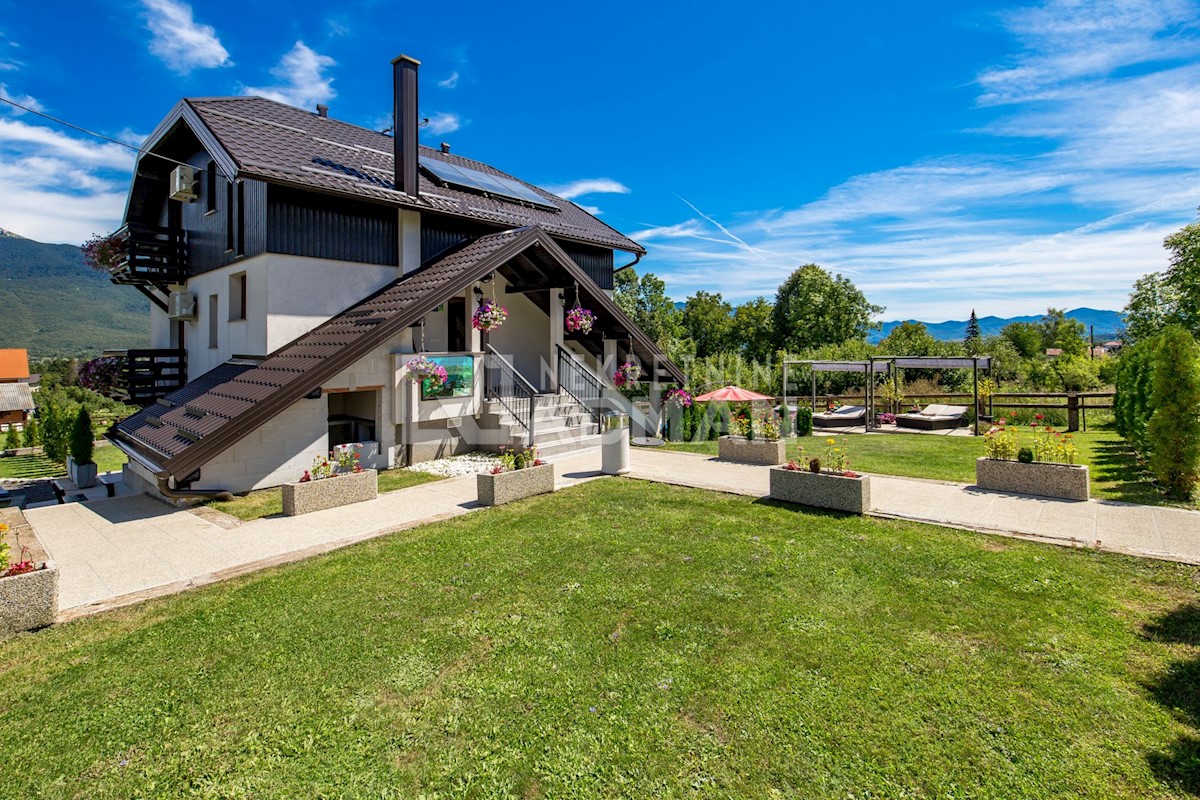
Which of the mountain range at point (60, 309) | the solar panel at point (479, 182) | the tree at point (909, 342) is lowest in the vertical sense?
the tree at point (909, 342)

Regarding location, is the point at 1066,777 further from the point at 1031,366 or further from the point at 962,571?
the point at 1031,366

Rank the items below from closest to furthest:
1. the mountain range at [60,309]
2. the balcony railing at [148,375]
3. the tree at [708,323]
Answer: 1. the balcony railing at [148,375]
2. the tree at [708,323]
3. the mountain range at [60,309]

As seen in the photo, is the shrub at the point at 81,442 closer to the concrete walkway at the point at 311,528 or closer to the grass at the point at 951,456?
the concrete walkway at the point at 311,528

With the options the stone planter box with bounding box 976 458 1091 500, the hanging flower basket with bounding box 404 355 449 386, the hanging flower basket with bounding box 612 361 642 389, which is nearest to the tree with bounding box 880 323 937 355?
the hanging flower basket with bounding box 612 361 642 389

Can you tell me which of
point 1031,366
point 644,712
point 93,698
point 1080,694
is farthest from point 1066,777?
point 1031,366

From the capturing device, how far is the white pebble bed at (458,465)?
1136 centimetres

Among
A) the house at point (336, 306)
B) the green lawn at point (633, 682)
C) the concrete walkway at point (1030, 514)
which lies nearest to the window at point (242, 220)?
the house at point (336, 306)

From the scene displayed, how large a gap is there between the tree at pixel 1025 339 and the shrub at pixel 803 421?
61205mm

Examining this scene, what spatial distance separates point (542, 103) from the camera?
21.8m

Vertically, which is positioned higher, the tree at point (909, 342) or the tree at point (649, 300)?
the tree at point (649, 300)

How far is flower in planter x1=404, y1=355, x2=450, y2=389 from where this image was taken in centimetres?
1148

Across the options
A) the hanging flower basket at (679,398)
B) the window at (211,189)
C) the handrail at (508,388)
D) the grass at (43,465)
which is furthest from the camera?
the hanging flower basket at (679,398)

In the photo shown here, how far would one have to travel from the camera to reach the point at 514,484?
29.3ft

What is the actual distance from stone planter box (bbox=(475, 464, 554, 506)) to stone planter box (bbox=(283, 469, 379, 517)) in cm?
178
